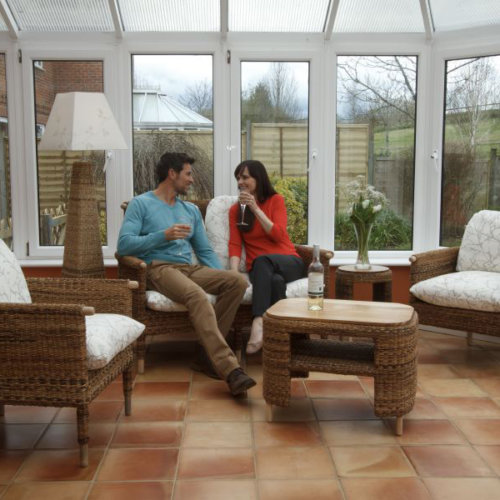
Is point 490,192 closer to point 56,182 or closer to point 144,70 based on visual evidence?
point 144,70

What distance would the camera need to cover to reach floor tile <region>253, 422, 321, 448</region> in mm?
2848

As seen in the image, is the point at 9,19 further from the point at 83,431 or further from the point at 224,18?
the point at 83,431

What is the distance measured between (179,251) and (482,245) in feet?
6.29

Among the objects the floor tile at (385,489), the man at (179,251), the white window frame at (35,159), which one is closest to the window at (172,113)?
the white window frame at (35,159)

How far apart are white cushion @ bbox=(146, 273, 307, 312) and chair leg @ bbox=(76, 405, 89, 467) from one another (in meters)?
1.25

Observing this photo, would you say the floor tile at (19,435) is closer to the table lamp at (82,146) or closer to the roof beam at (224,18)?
the table lamp at (82,146)

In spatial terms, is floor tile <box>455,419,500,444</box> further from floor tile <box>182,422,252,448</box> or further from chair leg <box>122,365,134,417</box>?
chair leg <box>122,365,134,417</box>

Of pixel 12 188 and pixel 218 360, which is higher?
pixel 12 188

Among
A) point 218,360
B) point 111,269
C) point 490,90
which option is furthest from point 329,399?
point 490,90

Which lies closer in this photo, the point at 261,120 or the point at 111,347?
the point at 111,347

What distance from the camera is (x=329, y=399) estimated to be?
3.41 meters

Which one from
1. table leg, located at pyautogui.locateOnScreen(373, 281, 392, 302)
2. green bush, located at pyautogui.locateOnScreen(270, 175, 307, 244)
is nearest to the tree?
green bush, located at pyautogui.locateOnScreen(270, 175, 307, 244)

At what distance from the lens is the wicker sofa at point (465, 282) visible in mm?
3830

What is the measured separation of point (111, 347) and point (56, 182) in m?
2.42
